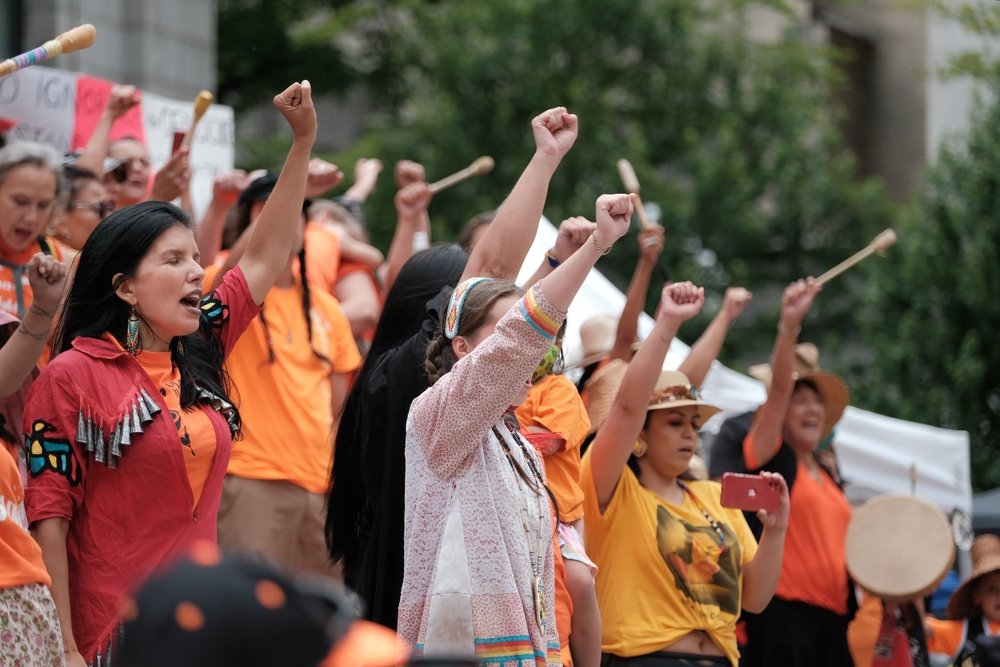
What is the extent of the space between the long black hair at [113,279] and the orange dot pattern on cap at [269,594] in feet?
7.42

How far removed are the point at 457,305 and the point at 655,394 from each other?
→ 5.96 ft

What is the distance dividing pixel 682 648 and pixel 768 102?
1602 centimetres

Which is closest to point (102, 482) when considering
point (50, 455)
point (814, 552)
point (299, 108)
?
point (50, 455)

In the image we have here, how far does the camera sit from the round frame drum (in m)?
6.68

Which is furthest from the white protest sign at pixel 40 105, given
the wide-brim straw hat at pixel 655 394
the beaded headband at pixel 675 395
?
the beaded headband at pixel 675 395

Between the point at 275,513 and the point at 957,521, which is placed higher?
the point at 275,513

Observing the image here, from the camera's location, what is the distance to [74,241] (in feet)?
19.8

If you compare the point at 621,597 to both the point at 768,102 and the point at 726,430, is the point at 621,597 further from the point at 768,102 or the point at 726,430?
the point at 768,102

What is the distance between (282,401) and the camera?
5.69 m

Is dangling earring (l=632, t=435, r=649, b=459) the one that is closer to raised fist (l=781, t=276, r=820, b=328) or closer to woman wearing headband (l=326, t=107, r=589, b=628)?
raised fist (l=781, t=276, r=820, b=328)

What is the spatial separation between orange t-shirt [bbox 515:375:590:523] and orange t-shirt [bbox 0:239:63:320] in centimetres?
189

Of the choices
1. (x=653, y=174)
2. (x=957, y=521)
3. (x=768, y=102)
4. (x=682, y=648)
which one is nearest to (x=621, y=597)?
(x=682, y=648)

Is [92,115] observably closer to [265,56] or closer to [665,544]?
[665,544]

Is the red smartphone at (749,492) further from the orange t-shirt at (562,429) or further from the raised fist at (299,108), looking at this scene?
the raised fist at (299,108)
